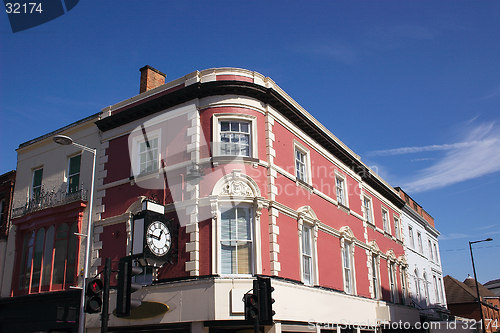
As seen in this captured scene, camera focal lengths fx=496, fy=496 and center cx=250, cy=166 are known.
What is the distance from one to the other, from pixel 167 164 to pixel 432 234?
31.8 meters

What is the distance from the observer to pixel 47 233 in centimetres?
2200

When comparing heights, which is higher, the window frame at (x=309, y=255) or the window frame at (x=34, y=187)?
the window frame at (x=34, y=187)

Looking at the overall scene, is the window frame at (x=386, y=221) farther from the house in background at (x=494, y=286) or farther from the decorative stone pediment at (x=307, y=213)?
the house in background at (x=494, y=286)

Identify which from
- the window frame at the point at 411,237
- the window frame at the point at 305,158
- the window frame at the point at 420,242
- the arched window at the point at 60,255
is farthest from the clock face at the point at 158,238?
the window frame at the point at 420,242

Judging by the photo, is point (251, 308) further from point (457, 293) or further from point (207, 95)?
point (457, 293)

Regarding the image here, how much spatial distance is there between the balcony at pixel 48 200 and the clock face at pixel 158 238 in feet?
17.5

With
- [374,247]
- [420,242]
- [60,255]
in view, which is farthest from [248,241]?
[420,242]

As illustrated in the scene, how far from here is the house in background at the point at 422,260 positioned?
1373 inches

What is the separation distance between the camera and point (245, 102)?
62.3 ft

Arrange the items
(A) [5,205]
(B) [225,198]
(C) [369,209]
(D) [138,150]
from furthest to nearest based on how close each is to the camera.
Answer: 1. (C) [369,209]
2. (A) [5,205]
3. (D) [138,150]
4. (B) [225,198]

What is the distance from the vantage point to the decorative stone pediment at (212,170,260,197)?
1766 centimetres

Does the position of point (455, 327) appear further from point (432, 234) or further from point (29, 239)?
point (29, 239)

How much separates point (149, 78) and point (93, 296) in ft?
47.0

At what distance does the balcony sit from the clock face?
5331 mm
